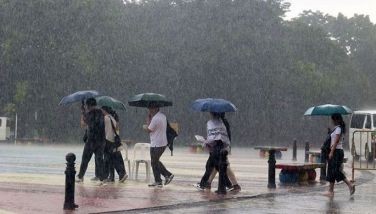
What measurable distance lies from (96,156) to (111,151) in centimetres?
49

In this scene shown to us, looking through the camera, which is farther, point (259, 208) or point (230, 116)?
point (230, 116)

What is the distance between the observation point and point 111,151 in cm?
1694

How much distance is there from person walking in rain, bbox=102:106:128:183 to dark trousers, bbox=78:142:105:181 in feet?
0.69

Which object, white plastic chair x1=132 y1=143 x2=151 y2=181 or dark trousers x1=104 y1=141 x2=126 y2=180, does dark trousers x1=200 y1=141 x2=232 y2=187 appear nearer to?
white plastic chair x1=132 y1=143 x2=151 y2=181

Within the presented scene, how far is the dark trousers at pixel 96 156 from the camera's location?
16.4 metres

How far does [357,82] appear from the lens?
68750 mm

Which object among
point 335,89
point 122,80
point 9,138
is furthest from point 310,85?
point 9,138

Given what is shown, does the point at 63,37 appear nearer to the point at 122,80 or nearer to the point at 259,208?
the point at 122,80

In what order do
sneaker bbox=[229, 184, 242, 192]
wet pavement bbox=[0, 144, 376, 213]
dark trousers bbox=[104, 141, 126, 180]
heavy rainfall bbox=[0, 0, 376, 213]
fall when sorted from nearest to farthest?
wet pavement bbox=[0, 144, 376, 213]
sneaker bbox=[229, 184, 242, 192]
dark trousers bbox=[104, 141, 126, 180]
heavy rainfall bbox=[0, 0, 376, 213]

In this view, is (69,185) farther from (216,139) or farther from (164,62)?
(164,62)

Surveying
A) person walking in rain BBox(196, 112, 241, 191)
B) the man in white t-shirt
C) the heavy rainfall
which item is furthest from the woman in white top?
the heavy rainfall

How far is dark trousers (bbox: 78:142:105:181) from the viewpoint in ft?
53.8

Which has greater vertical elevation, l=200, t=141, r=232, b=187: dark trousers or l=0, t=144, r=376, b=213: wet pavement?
l=200, t=141, r=232, b=187: dark trousers

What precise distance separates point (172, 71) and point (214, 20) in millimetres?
5580
